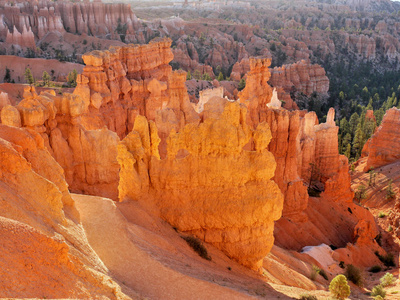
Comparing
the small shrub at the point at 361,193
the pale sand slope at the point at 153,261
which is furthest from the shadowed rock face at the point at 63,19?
the pale sand slope at the point at 153,261

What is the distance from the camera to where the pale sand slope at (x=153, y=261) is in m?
8.77

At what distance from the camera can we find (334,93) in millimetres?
70438

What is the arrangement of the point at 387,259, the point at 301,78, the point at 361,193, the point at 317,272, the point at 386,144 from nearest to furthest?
the point at 317,272, the point at 387,259, the point at 361,193, the point at 386,144, the point at 301,78

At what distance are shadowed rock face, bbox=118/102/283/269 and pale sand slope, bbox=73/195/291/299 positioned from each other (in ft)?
2.00

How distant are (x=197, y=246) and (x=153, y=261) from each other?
280 cm

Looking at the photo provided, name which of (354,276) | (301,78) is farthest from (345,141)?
(354,276)

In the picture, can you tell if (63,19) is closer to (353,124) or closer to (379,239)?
(353,124)

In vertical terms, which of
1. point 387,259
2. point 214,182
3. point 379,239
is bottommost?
point 379,239

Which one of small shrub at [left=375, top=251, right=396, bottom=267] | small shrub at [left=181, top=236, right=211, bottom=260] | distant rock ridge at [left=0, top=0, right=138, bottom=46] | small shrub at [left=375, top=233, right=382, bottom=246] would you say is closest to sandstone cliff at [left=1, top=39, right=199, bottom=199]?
small shrub at [left=181, top=236, right=211, bottom=260]

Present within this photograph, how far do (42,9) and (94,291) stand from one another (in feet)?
223

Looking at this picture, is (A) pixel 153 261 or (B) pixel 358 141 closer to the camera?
(A) pixel 153 261

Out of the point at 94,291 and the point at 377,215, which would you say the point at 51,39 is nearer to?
the point at 377,215

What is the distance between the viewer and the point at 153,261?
9281mm

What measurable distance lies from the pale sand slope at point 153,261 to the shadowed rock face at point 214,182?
609 millimetres
